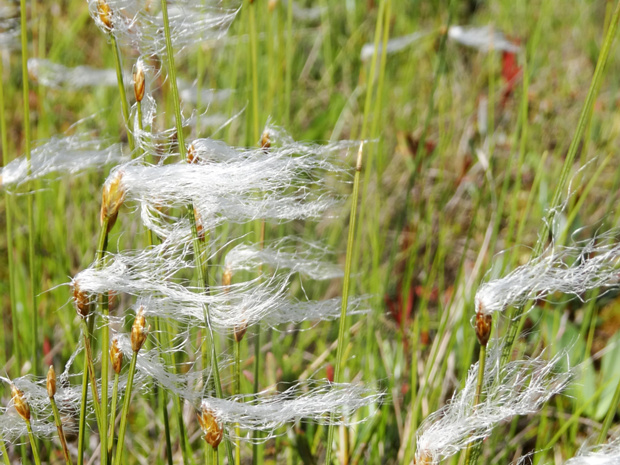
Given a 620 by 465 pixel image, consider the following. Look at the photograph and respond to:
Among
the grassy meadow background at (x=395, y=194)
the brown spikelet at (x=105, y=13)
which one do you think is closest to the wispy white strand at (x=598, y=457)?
the grassy meadow background at (x=395, y=194)

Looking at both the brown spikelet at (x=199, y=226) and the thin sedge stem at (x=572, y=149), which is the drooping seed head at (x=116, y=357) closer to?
the brown spikelet at (x=199, y=226)

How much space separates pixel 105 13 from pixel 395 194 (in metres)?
1.21

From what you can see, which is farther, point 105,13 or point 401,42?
point 401,42

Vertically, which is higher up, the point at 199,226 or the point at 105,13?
the point at 105,13

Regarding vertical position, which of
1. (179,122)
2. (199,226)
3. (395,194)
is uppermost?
(179,122)

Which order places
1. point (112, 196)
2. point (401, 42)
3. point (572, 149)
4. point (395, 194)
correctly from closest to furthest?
point (112, 196), point (572, 149), point (395, 194), point (401, 42)

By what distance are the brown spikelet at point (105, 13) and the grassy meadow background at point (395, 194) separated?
7.1 inches

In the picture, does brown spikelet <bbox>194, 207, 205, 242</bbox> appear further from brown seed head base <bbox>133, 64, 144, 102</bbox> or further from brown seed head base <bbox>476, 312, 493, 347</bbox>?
brown seed head base <bbox>476, 312, 493, 347</bbox>

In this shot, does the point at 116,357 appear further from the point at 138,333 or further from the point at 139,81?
the point at 139,81

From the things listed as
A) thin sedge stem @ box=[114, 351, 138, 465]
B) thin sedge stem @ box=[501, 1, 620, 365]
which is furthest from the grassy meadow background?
thin sedge stem @ box=[114, 351, 138, 465]

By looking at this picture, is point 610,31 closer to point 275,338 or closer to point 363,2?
point 275,338

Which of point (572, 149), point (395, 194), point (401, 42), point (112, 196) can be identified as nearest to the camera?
point (112, 196)

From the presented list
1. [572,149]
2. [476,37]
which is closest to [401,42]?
[476,37]

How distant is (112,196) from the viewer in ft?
1.74
